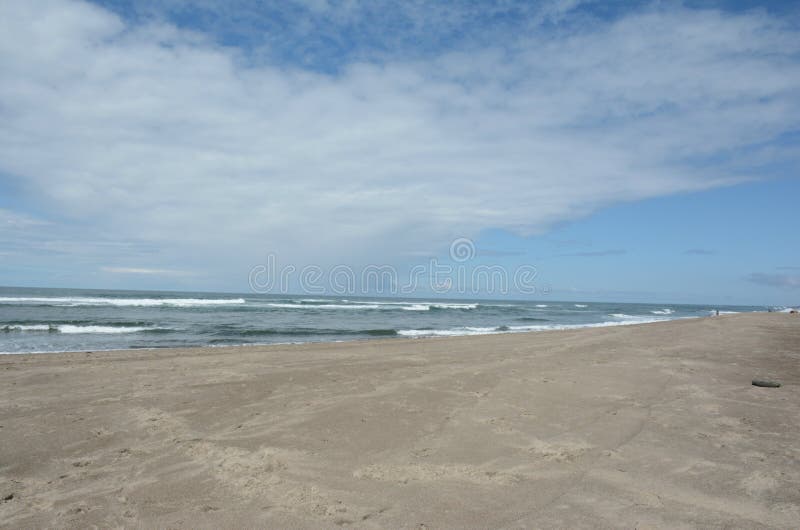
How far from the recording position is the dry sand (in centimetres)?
363

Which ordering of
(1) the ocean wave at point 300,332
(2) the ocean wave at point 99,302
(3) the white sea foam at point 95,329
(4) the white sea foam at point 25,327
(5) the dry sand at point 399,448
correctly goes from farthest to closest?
(2) the ocean wave at point 99,302 → (1) the ocean wave at point 300,332 → (3) the white sea foam at point 95,329 → (4) the white sea foam at point 25,327 → (5) the dry sand at point 399,448

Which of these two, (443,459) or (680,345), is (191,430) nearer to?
(443,459)

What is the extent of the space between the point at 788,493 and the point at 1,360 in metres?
15.1

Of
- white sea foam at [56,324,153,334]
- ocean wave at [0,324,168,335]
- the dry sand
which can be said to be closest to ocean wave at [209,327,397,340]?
ocean wave at [0,324,168,335]

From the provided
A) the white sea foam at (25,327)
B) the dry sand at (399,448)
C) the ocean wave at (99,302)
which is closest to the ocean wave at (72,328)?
the white sea foam at (25,327)

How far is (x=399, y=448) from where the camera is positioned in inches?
199

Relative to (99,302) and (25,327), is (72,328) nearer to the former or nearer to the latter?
(25,327)

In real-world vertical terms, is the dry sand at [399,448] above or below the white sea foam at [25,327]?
above

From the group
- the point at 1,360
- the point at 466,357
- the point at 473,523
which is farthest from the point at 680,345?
the point at 1,360

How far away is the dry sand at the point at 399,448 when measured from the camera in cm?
363

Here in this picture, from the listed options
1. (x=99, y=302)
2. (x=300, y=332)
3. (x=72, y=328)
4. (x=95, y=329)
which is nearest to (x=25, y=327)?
(x=72, y=328)

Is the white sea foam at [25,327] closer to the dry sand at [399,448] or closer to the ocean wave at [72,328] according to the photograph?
the ocean wave at [72,328]

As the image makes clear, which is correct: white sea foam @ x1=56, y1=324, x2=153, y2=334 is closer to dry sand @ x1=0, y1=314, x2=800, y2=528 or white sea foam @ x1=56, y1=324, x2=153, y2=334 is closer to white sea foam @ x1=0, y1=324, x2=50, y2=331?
white sea foam @ x1=0, y1=324, x2=50, y2=331

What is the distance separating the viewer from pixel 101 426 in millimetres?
5852
